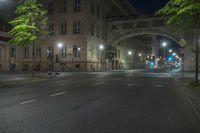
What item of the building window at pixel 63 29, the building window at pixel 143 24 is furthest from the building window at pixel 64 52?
the building window at pixel 143 24

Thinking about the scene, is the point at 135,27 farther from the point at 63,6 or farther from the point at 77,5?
the point at 63,6

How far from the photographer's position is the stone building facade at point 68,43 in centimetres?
5394

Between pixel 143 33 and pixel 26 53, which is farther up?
pixel 143 33

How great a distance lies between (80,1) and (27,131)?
168 ft

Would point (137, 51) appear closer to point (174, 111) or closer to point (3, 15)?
point (3, 15)

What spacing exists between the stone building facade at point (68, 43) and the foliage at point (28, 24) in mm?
22664

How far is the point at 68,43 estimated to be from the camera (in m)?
55.5

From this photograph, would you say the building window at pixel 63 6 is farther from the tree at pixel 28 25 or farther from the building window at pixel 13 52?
the tree at pixel 28 25

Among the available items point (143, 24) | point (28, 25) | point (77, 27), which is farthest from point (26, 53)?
point (28, 25)

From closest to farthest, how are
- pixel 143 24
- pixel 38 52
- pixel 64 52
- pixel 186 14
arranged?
pixel 186 14 → pixel 64 52 → pixel 38 52 → pixel 143 24

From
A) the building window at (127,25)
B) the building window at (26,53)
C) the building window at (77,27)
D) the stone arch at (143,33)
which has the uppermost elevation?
the building window at (127,25)

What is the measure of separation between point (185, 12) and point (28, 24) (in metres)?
17.5

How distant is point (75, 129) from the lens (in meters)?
6.12

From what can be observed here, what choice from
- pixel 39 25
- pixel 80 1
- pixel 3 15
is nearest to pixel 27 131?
pixel 39 25
